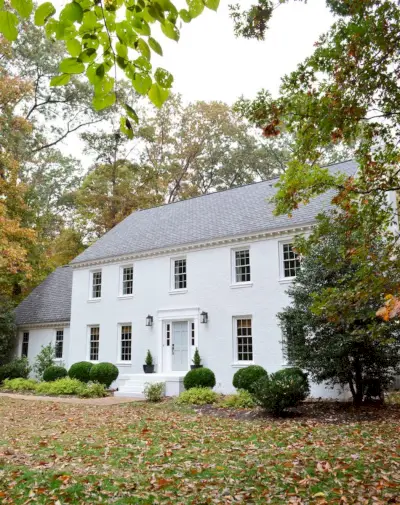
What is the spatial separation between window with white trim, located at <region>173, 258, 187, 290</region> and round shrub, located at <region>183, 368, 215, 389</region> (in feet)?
14.6

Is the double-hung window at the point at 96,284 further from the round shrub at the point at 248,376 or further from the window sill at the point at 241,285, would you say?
the round shrub at the point at 248,376

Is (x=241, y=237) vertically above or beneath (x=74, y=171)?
beneath

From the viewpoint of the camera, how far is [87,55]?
2834 mm

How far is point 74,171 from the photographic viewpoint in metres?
38.3

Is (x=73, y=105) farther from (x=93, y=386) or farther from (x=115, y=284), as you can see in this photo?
(x=93, y=386)

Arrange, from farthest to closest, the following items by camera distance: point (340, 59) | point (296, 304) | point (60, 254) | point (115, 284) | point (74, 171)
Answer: point (74, 171) → point (60, 254) → point (115, 284) → point (296, 304) → point (340, 59)

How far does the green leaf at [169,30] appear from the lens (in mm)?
2789

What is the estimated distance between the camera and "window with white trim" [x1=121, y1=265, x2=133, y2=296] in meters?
22.7

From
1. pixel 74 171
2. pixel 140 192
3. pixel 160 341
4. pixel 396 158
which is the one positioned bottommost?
pixel 160 341

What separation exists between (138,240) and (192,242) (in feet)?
13.0

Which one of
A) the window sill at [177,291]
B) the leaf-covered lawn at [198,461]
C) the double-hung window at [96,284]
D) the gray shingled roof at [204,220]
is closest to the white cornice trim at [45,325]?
the double-hung window at [96,284]

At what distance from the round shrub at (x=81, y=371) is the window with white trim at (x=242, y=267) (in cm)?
783

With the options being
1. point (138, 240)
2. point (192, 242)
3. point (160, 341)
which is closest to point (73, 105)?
point (138, 240)

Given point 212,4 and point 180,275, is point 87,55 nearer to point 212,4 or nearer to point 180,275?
point 212,4
